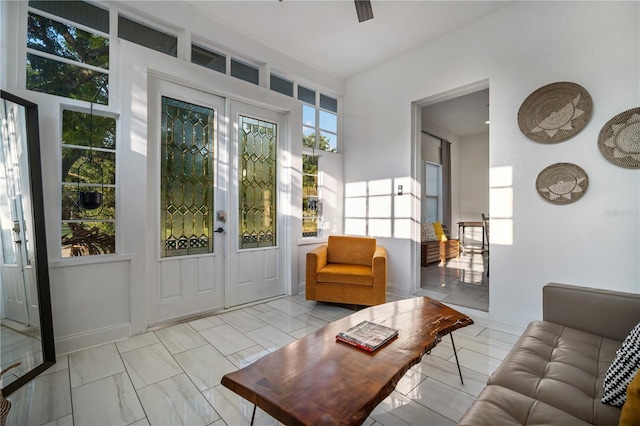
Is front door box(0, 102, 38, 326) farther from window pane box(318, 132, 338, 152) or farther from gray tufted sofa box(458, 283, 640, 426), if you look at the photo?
window pane box(318, 132, 338, 152)

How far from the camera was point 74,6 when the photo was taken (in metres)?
2.50

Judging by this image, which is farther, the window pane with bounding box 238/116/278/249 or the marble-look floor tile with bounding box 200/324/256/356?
the window pane with bounding box 238/116/278/249

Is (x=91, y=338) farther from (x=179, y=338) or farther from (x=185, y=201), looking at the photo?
(x=185, y=201)

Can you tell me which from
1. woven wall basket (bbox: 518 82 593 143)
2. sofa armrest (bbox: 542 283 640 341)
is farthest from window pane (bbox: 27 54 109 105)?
woven wall basket (bbox: 518 82 593 143)

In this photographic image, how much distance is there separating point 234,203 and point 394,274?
2.34m

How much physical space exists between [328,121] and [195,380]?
3.79 metres

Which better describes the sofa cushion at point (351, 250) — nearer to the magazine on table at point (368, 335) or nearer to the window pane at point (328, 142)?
the window pane at point (328, 142)

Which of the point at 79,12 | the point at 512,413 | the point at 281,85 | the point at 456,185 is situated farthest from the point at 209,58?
the point at 456,185

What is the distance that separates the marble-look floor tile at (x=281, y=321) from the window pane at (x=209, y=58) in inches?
113

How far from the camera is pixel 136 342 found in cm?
251

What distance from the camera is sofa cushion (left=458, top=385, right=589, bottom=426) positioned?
100 cm

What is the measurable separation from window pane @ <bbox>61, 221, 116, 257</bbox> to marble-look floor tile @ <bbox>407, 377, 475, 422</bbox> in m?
2.73

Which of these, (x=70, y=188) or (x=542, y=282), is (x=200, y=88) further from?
(x=542, y=282)

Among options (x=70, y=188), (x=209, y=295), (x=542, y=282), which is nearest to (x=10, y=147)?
(x=70, y=188)
